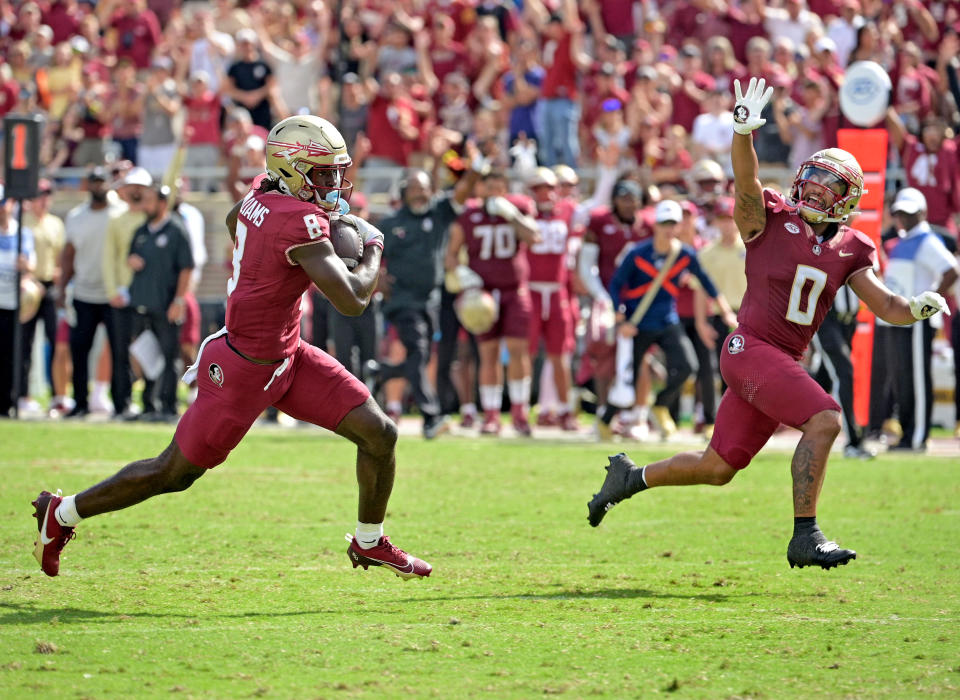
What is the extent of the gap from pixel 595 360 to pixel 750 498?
4.61 m

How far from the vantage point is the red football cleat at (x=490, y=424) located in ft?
48.9

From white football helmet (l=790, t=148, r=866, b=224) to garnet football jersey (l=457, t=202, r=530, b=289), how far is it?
714 centimetres

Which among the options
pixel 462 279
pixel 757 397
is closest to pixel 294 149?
pixel 757 397

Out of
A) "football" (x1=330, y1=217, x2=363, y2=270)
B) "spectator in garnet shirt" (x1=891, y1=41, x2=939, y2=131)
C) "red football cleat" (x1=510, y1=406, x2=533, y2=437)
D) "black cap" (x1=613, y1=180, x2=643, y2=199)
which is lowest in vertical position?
"red football cleat" (x1=510, y1=406, x2=533, y2=437)

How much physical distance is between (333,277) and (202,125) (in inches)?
532

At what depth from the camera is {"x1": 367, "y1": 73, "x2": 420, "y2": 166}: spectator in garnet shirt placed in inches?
723

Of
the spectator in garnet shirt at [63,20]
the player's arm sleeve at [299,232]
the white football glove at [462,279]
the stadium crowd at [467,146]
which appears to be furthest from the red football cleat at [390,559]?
the spectator in garnet shirt at [63,20]

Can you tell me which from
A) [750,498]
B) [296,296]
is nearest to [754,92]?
[296,296]

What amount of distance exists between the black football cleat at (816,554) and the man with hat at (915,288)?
6.71 meters

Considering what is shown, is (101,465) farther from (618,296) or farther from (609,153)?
(609,153)

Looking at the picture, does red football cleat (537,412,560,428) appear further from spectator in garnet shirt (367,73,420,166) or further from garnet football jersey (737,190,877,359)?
garnet football jersey (737,190,877,359)

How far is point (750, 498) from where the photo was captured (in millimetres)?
10711

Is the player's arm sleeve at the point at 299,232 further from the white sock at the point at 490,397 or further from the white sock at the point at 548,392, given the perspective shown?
the white sock at the point at 548,392

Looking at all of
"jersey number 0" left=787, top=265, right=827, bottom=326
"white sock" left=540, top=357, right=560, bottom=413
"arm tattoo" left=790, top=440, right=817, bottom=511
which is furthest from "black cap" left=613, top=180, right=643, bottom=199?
"arm tattoo" left=790, top=440, right=817, bottom=511
